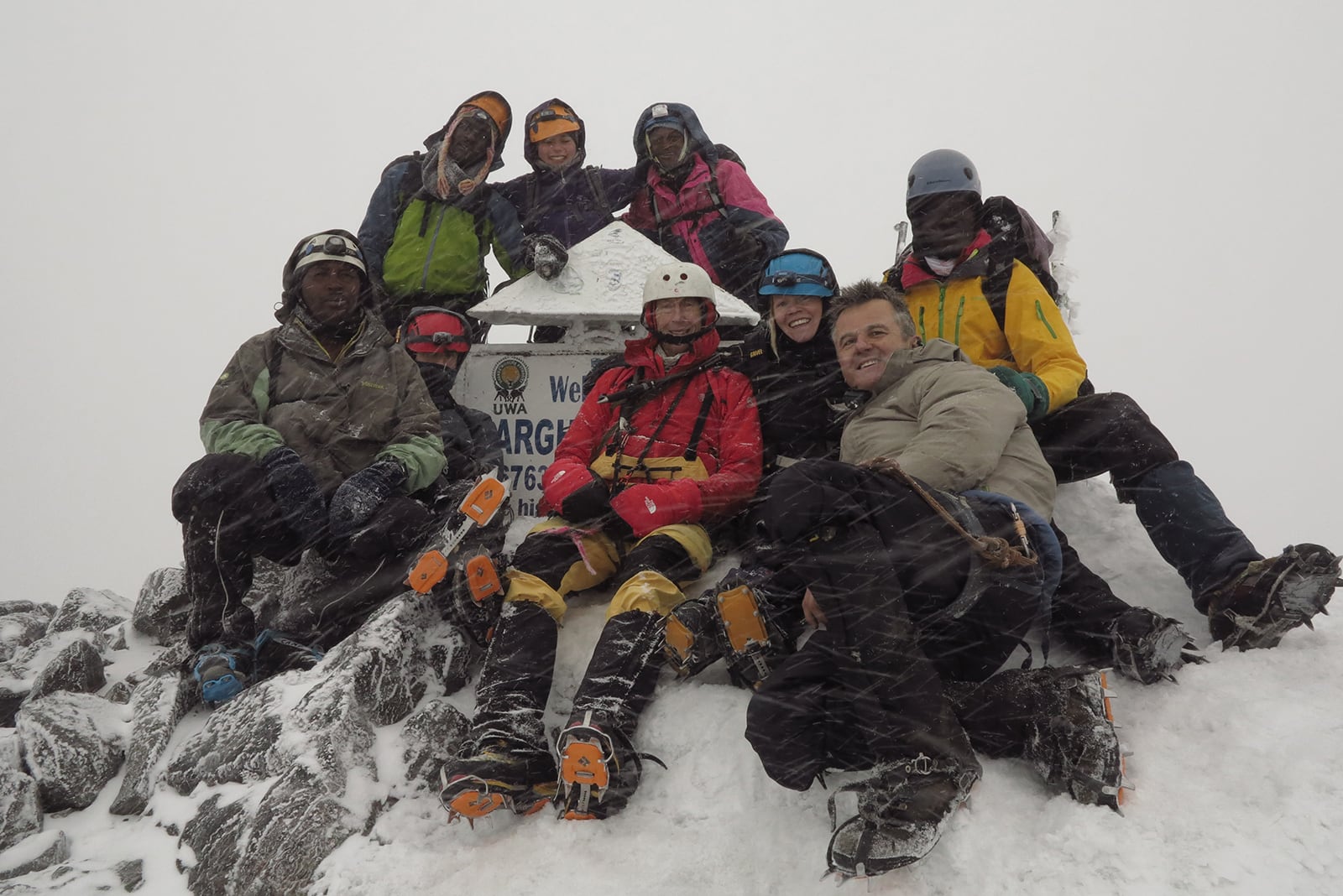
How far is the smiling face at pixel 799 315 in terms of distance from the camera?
509 centimetres

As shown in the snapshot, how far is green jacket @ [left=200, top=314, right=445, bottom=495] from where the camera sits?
16.5 feet

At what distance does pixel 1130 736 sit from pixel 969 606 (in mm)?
936

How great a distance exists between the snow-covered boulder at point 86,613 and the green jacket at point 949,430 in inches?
240

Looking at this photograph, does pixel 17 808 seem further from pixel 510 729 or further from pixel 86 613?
pixel 86 613

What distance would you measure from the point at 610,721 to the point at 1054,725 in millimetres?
1738

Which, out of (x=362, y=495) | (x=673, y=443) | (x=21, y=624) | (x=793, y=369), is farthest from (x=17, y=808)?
(x=793, y=369)

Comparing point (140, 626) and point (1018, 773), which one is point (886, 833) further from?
point (140, 626)

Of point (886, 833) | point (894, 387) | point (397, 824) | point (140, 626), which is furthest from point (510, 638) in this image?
point (140, 626)

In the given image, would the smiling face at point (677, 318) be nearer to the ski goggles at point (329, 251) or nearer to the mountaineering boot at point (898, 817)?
the ski goggles at point (329, 251)

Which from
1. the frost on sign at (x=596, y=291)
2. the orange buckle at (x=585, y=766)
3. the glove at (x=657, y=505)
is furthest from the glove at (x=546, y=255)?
the orange buckle at (x=585, y=766)

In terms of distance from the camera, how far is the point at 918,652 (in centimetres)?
304

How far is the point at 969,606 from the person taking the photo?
3.32 m

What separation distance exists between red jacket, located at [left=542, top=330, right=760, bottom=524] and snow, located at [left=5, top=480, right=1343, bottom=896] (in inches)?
40.2

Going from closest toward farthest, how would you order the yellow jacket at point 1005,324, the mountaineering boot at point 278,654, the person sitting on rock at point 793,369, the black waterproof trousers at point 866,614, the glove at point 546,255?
the black waterproof trousers at point 866,614 → the mountaineering boot at point 278,654 → the yellow jacket at point 1005,324 → the person sitting on rock at point 793,369 → the glove at point 546,255
